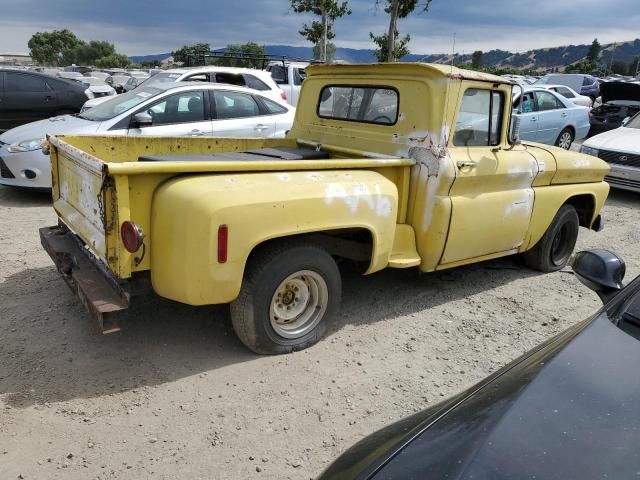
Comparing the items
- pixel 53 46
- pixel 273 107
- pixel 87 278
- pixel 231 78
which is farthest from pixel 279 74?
pixel 53 46

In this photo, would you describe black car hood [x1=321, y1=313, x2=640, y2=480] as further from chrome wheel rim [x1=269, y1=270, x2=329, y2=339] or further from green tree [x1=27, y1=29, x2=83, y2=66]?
green tree [x1=27, y1=29, x2=83, y2=66]

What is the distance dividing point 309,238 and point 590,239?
4861 millimetres

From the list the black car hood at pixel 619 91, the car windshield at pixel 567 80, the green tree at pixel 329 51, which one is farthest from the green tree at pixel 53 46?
the black car hood at pixel 619 91

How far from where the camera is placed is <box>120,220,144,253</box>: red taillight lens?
293 centimetres

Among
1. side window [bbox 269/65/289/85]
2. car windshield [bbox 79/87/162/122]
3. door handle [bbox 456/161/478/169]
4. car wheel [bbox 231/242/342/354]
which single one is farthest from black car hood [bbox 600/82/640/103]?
car wheel [bbox 231/242/342/354]

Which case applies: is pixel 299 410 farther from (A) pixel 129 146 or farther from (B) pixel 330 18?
(B) pixel 330 18

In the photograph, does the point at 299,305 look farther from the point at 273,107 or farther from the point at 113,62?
the point at 113,62

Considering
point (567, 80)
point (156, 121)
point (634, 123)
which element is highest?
point (567, 80)

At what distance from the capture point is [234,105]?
8039mm

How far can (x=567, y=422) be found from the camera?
1.70 meters

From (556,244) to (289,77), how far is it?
32.9ft

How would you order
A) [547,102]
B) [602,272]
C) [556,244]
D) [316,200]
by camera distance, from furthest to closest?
[547,102] < [556,244] < [316,200] < [602,272]

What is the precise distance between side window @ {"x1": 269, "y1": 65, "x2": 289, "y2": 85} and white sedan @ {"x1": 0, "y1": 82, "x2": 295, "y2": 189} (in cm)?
600

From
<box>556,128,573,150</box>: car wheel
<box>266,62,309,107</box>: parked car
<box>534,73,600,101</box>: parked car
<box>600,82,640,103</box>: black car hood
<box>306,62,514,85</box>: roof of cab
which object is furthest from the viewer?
<box>534,73,600,101</box>: parked car
